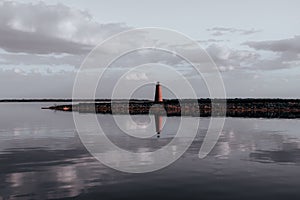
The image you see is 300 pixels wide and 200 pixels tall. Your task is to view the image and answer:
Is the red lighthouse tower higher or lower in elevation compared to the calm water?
higher

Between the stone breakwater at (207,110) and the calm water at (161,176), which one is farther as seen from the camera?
the stone breakwater at (207,110)

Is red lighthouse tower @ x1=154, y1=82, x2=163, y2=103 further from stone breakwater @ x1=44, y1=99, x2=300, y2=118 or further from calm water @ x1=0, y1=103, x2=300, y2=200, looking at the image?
calm water @ x1=0, y1=103, x2=300, y2=200

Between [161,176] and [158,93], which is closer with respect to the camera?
[161,176]

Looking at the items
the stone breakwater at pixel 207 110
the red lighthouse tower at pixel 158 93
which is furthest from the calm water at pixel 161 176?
the red lighthouse tower at pixel 158 93

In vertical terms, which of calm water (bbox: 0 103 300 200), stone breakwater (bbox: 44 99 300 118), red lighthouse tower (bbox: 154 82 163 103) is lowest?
calm water (bbox: 0 103 300 200)

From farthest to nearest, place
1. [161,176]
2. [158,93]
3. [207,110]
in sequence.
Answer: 1. [158,93]
2. [207,110]
3. [161,176]

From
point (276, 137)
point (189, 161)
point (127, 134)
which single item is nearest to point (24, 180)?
point (189, 161)

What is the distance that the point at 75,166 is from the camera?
21.1 metres

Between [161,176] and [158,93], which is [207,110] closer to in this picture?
[158,93]

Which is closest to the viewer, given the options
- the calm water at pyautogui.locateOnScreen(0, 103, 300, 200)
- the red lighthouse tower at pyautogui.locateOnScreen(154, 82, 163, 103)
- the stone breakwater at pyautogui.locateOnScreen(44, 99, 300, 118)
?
the calm water at pyautogui.locateOnScreen(0, 103, 300, 200)

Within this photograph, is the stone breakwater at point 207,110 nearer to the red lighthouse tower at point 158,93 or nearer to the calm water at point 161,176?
the red lighthouse tower at point 158,93

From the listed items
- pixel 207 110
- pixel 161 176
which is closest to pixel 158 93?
pixel 207 110

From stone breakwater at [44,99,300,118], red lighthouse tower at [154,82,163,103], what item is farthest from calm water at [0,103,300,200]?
red lighthouse tower at [154,82,163,103]

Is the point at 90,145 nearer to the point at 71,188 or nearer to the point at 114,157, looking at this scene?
the point at 114,157
